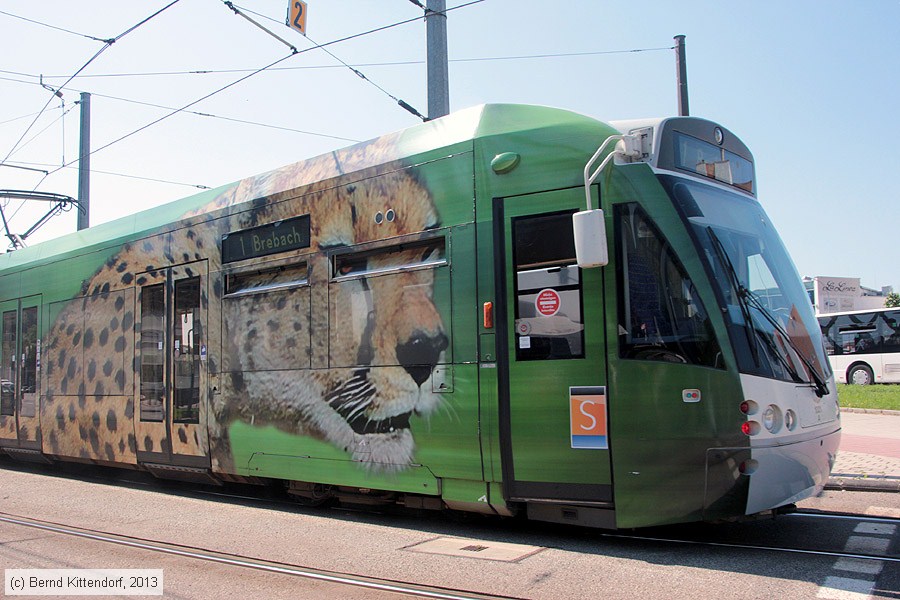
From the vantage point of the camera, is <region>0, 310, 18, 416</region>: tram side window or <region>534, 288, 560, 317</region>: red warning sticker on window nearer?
<region>534, 288, 560, 317</region>: red warning sticker on window

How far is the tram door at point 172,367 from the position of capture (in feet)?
30.3

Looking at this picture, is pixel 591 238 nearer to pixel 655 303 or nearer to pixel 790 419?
pixel 655 303

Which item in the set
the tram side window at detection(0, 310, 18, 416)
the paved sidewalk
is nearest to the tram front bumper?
the paved sidewalk

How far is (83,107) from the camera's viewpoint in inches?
742

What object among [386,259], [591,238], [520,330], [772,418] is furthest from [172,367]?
[772,418]

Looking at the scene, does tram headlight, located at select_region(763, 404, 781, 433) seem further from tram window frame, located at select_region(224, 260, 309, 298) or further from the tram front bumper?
tram window frame, located at select_region(224, 260, 309, 298)

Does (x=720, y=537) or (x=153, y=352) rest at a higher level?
(x=153, y=352)

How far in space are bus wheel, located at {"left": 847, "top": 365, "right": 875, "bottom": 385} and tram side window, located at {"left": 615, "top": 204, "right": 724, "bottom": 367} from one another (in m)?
25.9

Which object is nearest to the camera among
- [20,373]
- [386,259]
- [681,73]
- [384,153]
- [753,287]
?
[753,287]

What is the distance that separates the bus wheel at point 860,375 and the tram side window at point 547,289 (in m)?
26.1

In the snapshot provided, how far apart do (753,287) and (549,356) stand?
64.7 inches

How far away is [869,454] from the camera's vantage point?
10906mm

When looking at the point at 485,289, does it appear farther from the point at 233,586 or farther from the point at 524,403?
the point at 233,586

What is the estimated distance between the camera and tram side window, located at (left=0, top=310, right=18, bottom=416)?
516 inches
